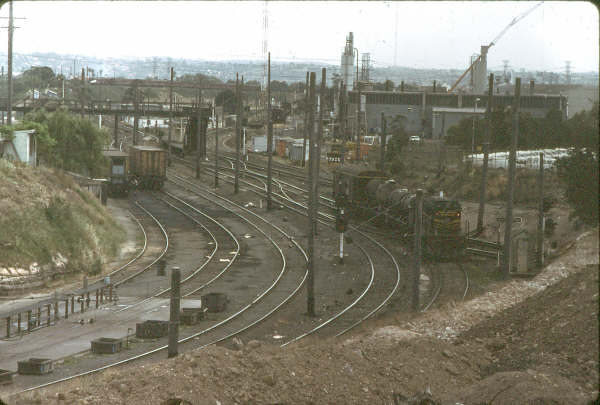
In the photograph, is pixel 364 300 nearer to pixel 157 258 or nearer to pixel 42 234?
pixel 157 258

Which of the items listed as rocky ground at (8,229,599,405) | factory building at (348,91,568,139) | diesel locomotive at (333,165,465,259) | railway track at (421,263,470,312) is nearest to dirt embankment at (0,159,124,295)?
rocky ground at (8,229,599,405)

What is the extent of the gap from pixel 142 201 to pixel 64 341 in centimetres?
2787

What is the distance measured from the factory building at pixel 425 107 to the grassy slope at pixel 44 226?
148 feet

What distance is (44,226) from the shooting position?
26.1m

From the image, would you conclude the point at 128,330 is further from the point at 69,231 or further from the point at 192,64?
the point at 192,64

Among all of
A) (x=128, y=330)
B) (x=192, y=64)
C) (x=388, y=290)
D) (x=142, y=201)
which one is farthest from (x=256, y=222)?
(x=192, y=64)

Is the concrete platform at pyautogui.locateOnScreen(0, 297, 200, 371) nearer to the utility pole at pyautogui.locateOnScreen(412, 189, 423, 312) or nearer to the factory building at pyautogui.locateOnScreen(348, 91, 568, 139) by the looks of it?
the utility pole at pyautogui.locateOnScreen(412, 189, 423, 312)

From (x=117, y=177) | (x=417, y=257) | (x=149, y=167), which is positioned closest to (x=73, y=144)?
(x=117, y=177)

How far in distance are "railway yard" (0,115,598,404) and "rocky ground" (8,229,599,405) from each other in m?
0.03

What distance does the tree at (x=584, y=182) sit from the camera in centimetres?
782

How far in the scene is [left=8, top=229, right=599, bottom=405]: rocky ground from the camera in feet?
33.9

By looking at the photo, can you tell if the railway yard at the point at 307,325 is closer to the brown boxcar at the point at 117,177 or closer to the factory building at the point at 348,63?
the brown boxcar at the point at 117,177

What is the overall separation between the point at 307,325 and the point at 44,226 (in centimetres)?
1144

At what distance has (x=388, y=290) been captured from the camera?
23828 mm
